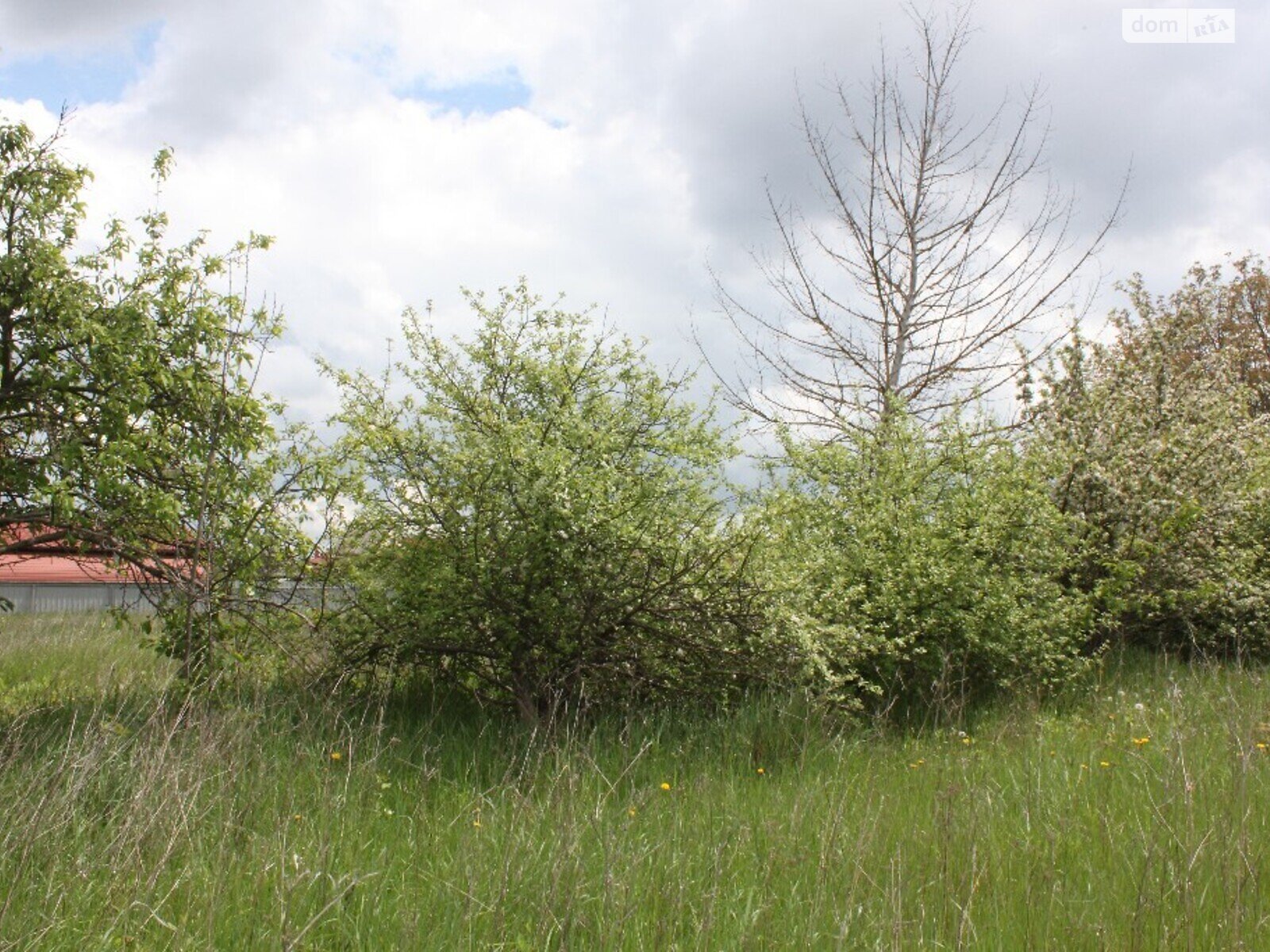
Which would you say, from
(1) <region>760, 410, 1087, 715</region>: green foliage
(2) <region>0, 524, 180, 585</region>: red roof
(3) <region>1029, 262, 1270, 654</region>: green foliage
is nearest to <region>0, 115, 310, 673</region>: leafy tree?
(2) <region>0, 524, 180, 585</region>: red roof

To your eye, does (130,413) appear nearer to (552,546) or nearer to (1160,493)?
(552,546)

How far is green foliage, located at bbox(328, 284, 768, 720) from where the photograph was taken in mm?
6148

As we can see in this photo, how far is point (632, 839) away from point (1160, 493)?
24.4 feet

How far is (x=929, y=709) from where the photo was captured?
7094mm

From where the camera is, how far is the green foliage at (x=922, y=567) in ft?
22.8

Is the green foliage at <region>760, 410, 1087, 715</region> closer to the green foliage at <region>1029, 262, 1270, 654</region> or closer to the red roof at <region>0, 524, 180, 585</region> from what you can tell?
the green foliage at <region>1029, 262, 1270, 654</region>

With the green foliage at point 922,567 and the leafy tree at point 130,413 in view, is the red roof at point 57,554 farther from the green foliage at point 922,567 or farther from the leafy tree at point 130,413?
the green foliage at point 922,567

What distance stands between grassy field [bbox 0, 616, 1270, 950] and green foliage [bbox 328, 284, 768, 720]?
1.62ft

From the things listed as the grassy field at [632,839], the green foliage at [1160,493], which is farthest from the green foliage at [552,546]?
the green foliage at [1160,493]

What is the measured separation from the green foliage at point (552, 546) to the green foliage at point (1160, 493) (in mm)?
3916

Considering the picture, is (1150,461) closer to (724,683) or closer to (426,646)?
(724,683)

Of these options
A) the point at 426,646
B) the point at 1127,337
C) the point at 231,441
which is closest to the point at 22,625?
the point at 231,441

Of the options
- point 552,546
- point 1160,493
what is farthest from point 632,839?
point 1160,493

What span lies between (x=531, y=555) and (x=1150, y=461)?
261 inches
